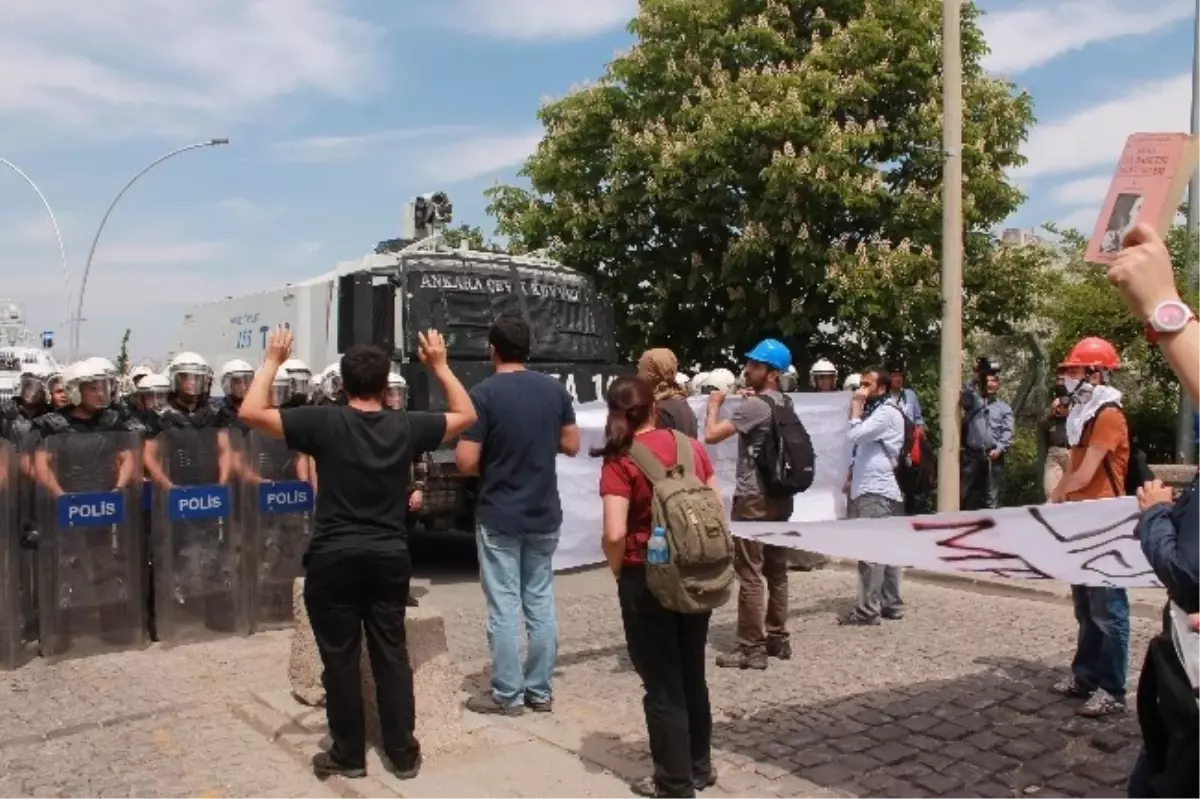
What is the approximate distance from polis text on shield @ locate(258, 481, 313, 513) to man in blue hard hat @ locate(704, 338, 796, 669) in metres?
3.04

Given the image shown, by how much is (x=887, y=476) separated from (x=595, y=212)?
10.5 m

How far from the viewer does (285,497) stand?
26.1 feet

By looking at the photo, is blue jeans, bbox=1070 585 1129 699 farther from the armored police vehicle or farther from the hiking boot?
the armored police vehicle

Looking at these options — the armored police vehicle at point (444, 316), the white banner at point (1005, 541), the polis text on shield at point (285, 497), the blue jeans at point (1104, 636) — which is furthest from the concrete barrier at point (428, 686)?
the armored police vehicle at point (444, 316)

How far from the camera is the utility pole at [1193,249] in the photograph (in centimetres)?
1208

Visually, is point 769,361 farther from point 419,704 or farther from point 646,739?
point 419,704

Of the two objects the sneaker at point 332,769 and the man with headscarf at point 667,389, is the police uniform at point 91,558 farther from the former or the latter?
the man with headscarf at point 667,389

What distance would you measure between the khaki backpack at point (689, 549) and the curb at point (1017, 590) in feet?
12.5

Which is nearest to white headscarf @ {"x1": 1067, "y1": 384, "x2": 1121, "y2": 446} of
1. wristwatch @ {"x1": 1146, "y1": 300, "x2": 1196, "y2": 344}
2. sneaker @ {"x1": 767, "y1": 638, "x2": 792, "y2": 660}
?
sneaker @ {"x1": 767, "y1": 638, "x2": 792, "y2": 660}

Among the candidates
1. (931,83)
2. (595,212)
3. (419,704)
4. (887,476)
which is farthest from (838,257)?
(419,704)

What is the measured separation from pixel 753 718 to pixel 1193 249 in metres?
9.32

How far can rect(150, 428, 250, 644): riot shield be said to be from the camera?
751 centimetres

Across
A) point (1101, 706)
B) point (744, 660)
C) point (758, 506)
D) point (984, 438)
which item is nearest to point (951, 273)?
point (984, 438)

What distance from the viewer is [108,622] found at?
288 inches
